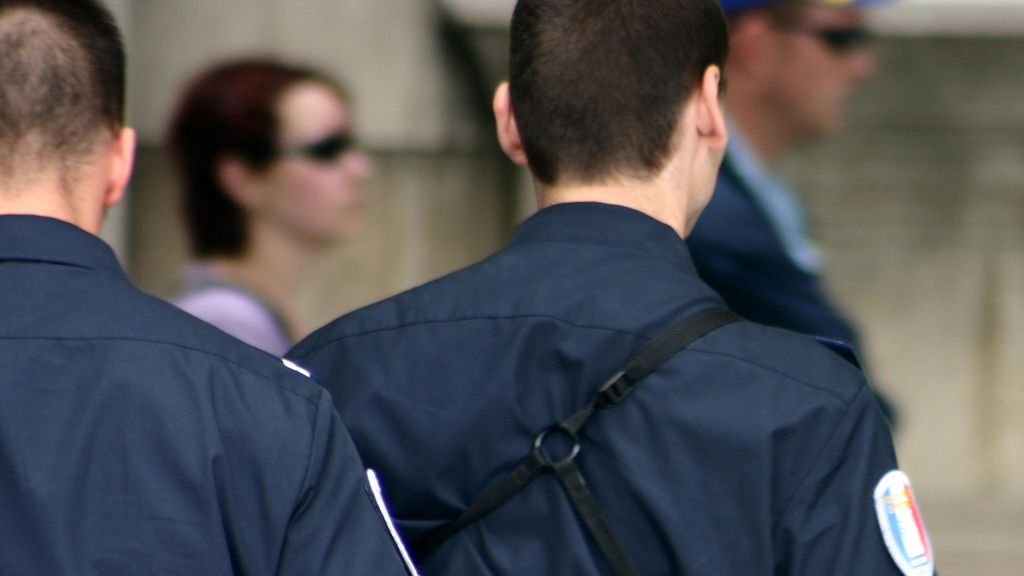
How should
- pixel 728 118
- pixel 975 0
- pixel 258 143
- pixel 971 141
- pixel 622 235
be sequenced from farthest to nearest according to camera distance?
pixel 971 141, pixel 975 0, pixel 258 143, pixel 728 118, pixel 622 235

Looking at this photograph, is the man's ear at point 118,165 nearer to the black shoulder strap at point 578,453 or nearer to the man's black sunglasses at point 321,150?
the black shoulder strap at point 578,453

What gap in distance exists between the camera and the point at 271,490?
184cm

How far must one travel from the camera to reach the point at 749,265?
2.96 meters

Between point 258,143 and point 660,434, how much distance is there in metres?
1.89

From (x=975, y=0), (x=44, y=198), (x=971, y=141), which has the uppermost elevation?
(x=44, y=198)

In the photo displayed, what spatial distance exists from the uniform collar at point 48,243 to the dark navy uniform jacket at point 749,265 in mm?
1293

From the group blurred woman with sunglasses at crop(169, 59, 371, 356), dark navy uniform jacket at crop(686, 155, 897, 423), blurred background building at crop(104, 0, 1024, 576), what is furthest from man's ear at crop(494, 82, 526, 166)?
blurred background building at crop(104, 0, 1024, 576)

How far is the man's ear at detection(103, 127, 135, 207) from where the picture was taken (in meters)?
2.03

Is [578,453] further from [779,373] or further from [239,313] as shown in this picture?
[239,313]

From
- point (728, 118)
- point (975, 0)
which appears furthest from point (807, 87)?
point (975, 0)

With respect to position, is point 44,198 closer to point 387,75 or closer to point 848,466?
point 848,466

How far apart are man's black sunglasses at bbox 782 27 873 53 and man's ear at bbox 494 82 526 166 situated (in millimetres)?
1268

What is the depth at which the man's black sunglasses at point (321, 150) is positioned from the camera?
144 inches

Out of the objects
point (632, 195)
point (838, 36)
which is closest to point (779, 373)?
point (632, 195)
